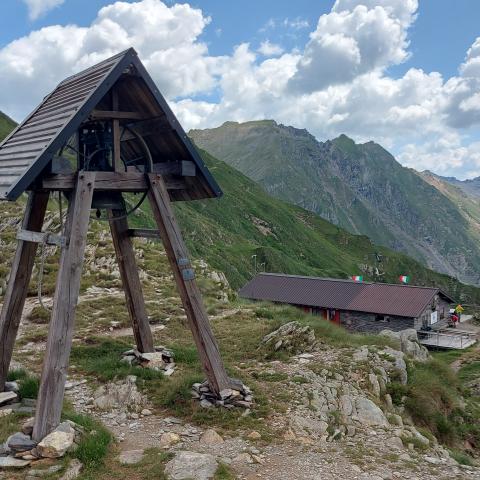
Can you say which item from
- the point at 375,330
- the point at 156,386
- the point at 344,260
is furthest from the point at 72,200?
the point at 344,260

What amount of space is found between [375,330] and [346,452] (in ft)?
125

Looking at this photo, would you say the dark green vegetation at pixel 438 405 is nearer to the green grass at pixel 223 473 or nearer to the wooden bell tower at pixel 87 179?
the wooden bell tower at pixel 87 179

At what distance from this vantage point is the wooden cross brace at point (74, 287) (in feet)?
25.6

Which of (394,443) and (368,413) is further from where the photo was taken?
(368,413)

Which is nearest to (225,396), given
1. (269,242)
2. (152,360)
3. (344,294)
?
(152,360)

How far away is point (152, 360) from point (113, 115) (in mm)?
5747

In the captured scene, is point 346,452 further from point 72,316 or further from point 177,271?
point 72,316

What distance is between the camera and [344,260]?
13412cm

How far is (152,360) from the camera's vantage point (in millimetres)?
11336

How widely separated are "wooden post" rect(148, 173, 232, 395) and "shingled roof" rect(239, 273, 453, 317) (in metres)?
37.2

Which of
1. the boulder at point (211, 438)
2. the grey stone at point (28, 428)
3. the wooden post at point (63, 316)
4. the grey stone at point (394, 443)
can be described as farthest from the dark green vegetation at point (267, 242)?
the grey stone at point (394, 443)

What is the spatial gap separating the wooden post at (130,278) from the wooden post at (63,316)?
8.93ft

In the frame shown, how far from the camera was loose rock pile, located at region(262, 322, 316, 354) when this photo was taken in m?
13.4

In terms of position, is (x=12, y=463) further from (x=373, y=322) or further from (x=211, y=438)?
(x=373, y=322)
